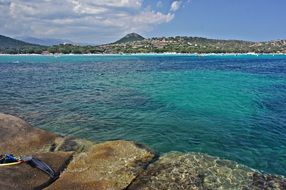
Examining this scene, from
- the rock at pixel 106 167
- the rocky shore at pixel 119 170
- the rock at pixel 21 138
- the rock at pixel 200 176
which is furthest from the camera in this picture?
the rock at pixel 21 138

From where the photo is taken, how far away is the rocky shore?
1438cm

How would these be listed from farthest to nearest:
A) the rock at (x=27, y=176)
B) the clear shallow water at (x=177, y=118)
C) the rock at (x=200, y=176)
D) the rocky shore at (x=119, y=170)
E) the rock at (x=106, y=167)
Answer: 1. the clear shallow water at (x=177, y=118)
2. the rock at (x=200, y=176)
3. the rocky shore at (x=119, y=170)
4. the rock at (x=106, y=167)
5. the rock at (x=27, y=176)

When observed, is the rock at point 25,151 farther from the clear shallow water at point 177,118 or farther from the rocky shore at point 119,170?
the clear shallow water at point 177,118

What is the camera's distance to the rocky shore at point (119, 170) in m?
14.4

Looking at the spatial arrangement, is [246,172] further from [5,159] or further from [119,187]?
[5,159]

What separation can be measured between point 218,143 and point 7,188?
577 inches

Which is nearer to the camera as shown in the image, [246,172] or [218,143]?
[246,172]

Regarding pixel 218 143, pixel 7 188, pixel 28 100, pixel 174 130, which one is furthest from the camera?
pixel 28 100

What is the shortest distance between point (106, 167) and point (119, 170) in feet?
2.42

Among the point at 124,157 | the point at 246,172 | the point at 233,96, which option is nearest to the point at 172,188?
the point at 124,157

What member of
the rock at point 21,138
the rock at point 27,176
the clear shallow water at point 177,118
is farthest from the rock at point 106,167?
the rock at point 21,138

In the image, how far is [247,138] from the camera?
917 inches

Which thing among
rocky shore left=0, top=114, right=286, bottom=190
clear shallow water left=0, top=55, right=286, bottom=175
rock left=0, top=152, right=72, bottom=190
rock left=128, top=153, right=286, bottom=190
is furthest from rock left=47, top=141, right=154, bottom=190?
clear shallow water left=0, top=55, right=286, bottom=175

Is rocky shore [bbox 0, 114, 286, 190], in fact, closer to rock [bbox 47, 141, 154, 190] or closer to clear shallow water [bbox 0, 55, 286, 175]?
rock [bbox 47, 141, 154, 190]
